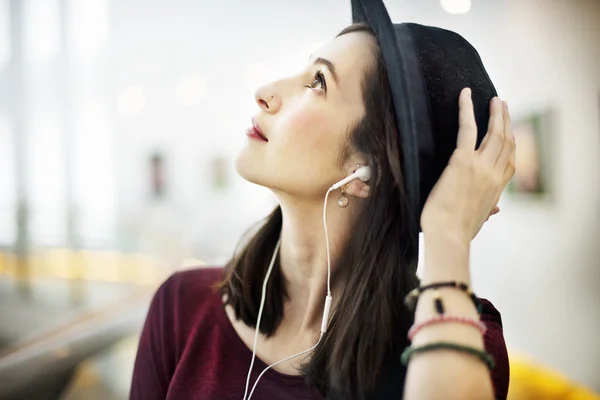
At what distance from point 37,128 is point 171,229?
123cm

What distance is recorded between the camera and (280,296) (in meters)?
1.11

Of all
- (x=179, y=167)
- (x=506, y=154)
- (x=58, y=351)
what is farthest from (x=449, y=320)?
(x=179, y=167)

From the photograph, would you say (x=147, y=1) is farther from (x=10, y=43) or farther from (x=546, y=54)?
(x=546, y=54)

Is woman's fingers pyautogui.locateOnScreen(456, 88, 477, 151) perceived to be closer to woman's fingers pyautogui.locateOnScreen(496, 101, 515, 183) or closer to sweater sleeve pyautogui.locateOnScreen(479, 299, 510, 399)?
woman's fingers pyautogui.locateOnScreen(496, 101, 515, 183)

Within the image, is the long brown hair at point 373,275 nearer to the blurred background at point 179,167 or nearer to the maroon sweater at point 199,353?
the maroon sweater at point 199,353

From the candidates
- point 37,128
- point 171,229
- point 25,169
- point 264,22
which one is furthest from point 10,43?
point 171,229

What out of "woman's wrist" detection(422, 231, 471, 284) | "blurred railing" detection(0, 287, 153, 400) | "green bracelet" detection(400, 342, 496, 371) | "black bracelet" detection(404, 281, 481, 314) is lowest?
"blurred railing" detection(0, 287, 153, 400)

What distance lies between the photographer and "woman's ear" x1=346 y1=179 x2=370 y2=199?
950 mm

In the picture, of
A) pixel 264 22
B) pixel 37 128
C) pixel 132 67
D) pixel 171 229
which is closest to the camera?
pixel 37 128

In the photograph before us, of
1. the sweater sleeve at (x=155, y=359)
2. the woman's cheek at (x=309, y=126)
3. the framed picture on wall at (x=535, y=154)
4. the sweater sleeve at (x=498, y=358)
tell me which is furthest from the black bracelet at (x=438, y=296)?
the framed picture on wall at (x=535, y=154)

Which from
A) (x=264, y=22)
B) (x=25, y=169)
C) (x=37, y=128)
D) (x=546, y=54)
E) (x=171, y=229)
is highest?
(x=264, y=22)

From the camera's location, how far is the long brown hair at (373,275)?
833 mm

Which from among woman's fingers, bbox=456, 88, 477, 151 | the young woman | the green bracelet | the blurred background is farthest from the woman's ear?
A: the blurred background

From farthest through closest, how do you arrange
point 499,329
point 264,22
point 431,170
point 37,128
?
point 264,22 < point 37,128 < point 499,329 < point 431,170
